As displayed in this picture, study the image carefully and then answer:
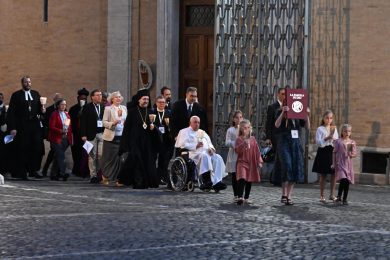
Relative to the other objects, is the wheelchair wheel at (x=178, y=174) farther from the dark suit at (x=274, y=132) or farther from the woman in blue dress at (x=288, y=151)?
the woman in blue dress at (x=288, y=151)

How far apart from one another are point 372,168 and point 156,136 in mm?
4458

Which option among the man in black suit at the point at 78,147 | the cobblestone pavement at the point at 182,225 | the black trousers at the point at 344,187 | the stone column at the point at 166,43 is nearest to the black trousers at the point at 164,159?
the cobblestone pavement at the point at 182,225

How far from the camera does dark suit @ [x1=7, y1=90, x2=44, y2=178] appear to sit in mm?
23672

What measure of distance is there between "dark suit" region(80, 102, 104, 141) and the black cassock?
1544 mm

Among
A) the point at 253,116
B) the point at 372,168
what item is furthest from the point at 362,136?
the point at 253,116

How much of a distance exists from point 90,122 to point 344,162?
5.98 meters

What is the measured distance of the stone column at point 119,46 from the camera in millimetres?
27500

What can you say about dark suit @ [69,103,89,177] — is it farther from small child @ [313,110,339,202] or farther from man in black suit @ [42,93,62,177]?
small child @ [313,110,339,202]

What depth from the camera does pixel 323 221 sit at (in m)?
15.8

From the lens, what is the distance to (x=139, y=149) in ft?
70.2

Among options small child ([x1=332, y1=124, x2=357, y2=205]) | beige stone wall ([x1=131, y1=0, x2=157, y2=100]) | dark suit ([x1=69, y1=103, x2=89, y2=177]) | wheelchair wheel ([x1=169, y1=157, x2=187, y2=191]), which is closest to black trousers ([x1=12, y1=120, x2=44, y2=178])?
dark suit ([x1=69, y1=103, x2=89, y2=177])

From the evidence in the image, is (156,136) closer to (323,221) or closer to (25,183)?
(25,183)

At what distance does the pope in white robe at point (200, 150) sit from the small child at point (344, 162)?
6.97 feet

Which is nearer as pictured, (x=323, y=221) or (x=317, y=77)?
(x=323, y=221)
